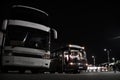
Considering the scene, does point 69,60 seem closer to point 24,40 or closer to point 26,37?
point 26,37

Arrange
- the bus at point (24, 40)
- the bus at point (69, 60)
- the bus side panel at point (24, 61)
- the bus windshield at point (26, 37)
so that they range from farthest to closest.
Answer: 1. the bus at point (69, 60)
2. the bus windshield at point (26, 37)
3. the bus at point (24, 40)
4. the bus side panel at point (24, 61)

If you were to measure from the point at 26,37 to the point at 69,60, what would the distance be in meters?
9.65

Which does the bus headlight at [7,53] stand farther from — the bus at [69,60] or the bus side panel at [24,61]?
the bus at [69,60]

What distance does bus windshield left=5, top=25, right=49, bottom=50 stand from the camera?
39.0 feet

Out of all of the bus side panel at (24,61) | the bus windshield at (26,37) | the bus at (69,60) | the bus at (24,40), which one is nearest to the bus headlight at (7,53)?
the bus at (24,40)

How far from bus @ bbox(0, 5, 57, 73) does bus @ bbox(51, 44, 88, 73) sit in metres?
7.74

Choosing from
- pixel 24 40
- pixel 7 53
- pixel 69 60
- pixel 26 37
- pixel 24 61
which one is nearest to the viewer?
pixel 7 53

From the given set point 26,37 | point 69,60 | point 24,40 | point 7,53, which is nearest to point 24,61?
point 7,53

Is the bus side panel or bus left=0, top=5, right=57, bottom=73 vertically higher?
bus left=0, top=5, right=57, bottom=73

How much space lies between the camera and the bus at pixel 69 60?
21188 mm

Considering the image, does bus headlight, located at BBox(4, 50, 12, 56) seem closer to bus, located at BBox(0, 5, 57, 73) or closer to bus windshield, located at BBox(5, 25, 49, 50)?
bus, located at BBox(0, 5, 57, 73)

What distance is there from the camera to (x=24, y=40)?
12.2 metres

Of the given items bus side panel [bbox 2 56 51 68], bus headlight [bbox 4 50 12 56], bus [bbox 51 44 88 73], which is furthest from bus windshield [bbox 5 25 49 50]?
bus [bbox 51 44 88 73]

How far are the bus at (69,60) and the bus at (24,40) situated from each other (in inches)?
305
